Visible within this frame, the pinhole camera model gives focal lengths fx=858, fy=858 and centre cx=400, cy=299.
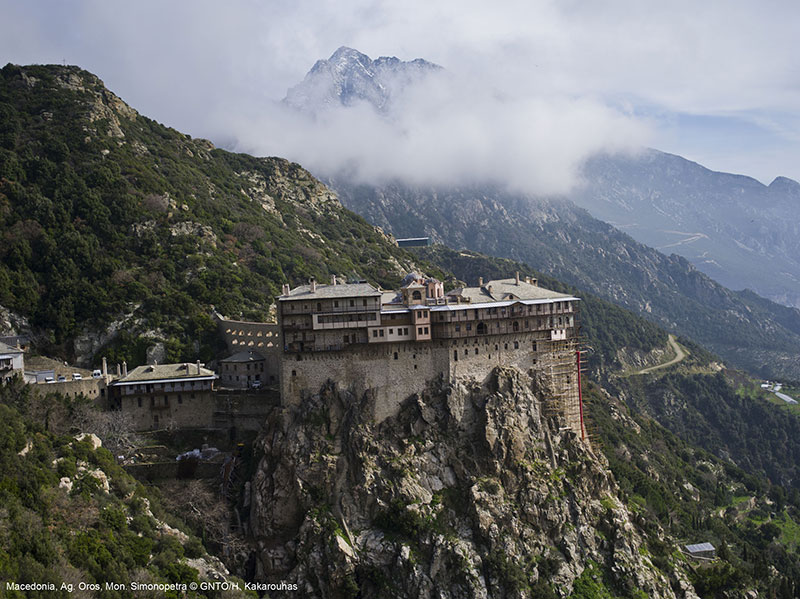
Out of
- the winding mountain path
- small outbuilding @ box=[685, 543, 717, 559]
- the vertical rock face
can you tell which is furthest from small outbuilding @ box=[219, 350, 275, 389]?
the winding mountain path

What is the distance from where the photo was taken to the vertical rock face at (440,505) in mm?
60938

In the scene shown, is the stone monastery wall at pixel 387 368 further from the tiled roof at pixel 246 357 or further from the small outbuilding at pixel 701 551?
the small outbuilding at pixel 701 551

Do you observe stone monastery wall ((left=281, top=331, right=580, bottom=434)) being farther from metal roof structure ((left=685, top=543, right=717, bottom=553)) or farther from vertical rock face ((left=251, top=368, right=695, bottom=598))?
metal roof structure ((left=685, top=543, right=717, bottom=553))

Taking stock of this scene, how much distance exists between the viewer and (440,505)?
6366cm

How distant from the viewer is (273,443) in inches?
2603

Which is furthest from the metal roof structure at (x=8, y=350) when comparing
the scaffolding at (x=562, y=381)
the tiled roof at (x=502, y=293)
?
the scaffolding at (x=562, y=381)

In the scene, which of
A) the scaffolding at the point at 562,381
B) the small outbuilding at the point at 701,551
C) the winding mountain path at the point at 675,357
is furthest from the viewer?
the winding mountain path at the point at 675,357

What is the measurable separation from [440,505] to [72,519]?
25.6m

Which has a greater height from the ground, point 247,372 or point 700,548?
point 247,372

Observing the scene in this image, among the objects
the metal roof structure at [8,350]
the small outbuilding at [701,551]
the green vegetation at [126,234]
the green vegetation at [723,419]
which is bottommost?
the small outbuilding at [701,551]

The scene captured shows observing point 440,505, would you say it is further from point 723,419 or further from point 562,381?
point 723,419

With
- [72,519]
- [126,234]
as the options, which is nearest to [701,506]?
[126,234]

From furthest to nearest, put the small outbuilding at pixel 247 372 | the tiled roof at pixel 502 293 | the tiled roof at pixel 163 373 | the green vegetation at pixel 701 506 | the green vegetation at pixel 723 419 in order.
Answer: the green vegetation at pixel 723 419, the small outbuilding at pixel 247 372, the green vegetation at pixel 701 506, the tiled roof at pixel 163 373, the tiled roof at pixel 502 293

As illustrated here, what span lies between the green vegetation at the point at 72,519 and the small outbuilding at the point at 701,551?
44.8 metres
